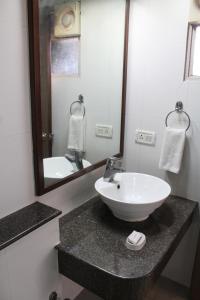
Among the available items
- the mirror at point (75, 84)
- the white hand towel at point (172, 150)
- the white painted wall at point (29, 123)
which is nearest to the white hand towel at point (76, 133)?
the mirror at point (75, 84)

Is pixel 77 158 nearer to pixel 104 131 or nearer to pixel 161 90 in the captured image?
pixel 104 131

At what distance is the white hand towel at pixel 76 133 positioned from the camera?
60.7 inches

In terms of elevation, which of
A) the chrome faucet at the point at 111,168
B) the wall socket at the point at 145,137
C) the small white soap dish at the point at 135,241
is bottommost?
the small white soap dish at the point at 135,241

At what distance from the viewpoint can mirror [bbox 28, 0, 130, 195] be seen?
118 centimetres

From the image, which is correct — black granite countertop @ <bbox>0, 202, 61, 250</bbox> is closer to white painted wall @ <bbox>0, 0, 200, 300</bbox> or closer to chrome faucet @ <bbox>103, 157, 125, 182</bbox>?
white painted wall @ <bbox>0, 0, 200, 300</bbox>

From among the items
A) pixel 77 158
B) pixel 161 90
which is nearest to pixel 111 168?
pixel 77 158

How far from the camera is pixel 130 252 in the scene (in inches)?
46.6

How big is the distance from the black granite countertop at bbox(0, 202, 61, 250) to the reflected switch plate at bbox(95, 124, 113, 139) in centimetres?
77

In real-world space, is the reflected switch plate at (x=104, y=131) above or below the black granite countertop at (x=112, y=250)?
above

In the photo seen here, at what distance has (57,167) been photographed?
1410 millimetres

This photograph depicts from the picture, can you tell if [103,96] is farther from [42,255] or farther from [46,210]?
[42,255]

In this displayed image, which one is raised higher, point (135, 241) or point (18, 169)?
point (18, 169)

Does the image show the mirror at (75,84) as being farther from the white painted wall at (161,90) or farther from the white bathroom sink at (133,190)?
the white bathroom sink at (133,190)

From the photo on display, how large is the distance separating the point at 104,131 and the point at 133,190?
490mm
